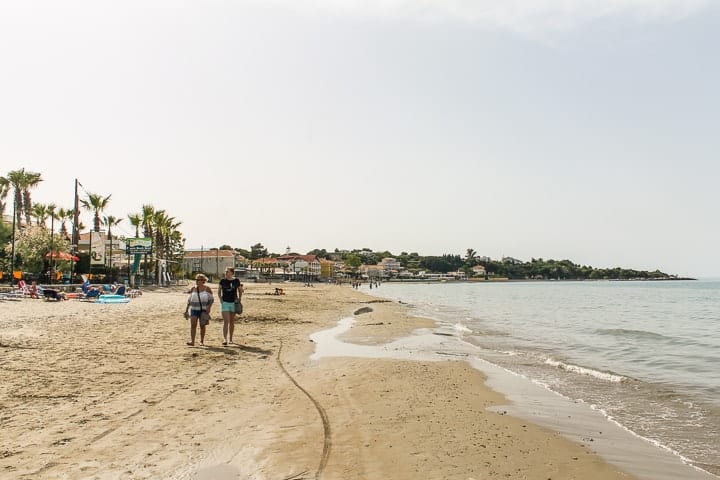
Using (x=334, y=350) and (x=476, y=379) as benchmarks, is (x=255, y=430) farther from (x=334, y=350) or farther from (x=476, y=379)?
(x=334, y=350)

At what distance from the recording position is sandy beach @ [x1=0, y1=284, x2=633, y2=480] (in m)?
4.52

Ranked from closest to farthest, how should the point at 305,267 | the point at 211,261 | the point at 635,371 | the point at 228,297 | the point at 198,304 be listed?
the point at 198,304 → the point at 228,297 → the point at 635,371 → the point at 211,261 → the point at 305,267

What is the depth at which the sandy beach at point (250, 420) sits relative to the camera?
14.8 feet

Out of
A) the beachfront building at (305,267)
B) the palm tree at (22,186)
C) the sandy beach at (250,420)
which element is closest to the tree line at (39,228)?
the palm tree at (22,186)

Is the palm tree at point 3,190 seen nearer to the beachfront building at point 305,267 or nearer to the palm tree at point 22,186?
the palm tree at point 22,186

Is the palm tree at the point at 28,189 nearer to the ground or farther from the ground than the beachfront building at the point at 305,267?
farther from the ground

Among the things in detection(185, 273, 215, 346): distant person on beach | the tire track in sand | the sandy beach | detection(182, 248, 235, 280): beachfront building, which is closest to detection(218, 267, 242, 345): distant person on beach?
detection(185, 273, 215, 346): distant person on beach

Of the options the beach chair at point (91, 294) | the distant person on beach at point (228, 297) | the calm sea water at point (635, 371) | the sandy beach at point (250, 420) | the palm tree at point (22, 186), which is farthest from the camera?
the palm tree at point (22, 186)

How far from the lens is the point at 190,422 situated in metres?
5.69

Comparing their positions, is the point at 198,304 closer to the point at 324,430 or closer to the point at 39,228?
the point at 324,430

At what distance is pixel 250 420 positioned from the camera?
19.5 ft

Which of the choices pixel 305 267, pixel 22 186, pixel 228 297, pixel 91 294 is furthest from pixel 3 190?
pixel 305 267

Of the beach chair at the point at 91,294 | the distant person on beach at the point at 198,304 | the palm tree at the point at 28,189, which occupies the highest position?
the palm tree at the point at 28,189

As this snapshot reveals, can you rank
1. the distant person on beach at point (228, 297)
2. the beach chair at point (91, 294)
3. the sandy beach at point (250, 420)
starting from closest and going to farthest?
the sandy beach at point (250, 420)
the distant person on beach at point (228, 297)
the beach chair at point (91, 294)
